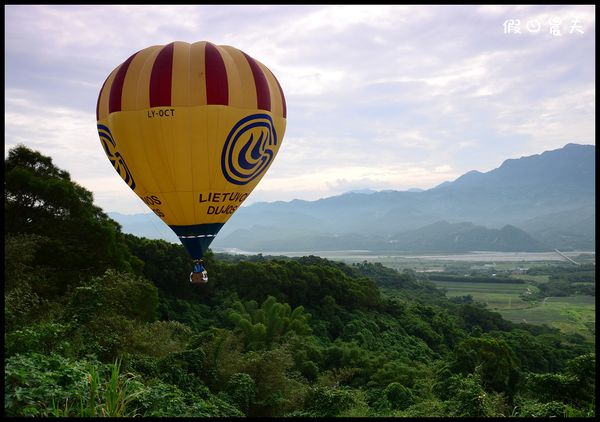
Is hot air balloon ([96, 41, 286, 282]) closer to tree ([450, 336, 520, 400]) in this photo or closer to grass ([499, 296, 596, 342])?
tree ([450, 336, 520, 400])

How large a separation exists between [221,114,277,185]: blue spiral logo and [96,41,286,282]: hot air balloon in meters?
0.02

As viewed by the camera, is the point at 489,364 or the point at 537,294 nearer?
the point at 489,364

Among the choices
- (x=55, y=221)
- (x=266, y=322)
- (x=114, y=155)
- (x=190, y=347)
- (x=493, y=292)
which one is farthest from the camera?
(x=493, y=292)

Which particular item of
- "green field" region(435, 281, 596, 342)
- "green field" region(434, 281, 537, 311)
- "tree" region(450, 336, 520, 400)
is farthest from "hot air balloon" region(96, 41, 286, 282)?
"green field" region(434, 281, 537, 311)

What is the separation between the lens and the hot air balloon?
29.1 feet

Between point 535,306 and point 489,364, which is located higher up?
point 489,364

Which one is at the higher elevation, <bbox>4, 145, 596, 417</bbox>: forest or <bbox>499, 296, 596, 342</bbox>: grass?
<bbox>4, 145, 596, 417</bbox>: forest

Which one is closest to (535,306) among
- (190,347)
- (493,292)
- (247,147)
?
(493,292)

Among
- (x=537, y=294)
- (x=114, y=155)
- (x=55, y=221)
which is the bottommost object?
(x=537, y=294)

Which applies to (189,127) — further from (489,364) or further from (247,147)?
(489,364)

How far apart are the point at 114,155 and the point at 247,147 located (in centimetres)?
268

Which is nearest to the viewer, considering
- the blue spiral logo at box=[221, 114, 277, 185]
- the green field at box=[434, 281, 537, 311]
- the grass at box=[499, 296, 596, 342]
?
the blue spiral logo at box=[221, 114, 277, 185]

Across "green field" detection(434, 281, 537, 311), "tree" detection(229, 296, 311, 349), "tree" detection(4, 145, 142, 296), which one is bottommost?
"green field" detection(434, 281, 537, 311)

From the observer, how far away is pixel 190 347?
13.9 m
